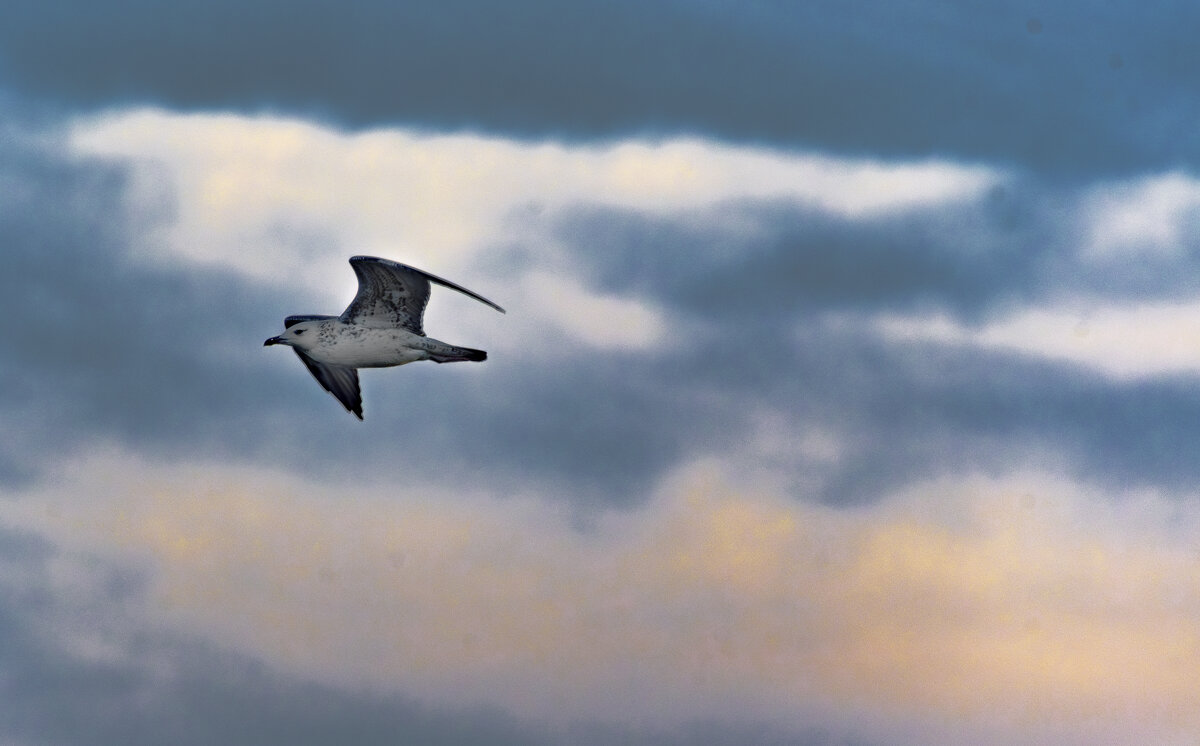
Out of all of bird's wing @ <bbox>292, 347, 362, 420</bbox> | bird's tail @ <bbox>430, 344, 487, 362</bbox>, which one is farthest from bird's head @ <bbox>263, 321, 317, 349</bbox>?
bird's tail @ <bbox>430, 344, 487, 362</bbox>

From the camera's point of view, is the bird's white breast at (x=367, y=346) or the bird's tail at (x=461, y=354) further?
the bird's white breast at (x=367, y=346)

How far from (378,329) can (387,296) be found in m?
1.79

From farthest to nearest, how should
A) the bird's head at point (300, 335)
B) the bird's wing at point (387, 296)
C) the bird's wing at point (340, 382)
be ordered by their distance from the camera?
the bird's wing at point (340, 382)
the bird's head at point (300, 335)
the bird's wing at point (387, 296)

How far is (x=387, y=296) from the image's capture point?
7075 centimetres

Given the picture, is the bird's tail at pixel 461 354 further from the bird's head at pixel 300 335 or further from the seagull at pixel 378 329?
the bird's head at pixel 300 335

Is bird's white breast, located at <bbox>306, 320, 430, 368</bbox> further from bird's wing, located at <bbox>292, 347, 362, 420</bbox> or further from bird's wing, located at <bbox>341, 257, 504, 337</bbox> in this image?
bird's wing, located at <bbox>292, 347, 362, 420</bbox>

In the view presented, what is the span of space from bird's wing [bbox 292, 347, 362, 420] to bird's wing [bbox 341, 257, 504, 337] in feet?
19.5

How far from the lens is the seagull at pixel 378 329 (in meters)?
69.8

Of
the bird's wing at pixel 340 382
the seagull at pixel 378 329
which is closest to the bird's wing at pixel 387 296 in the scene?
the seagull at pixel 378 329

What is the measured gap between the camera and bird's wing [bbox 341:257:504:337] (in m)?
68.8

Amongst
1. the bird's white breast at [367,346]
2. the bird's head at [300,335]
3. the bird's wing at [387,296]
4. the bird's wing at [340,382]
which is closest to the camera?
the bird's wing at [387,296]

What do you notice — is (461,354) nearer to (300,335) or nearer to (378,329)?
(378,329)

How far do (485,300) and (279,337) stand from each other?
2241 centimetres

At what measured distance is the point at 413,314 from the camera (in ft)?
234
